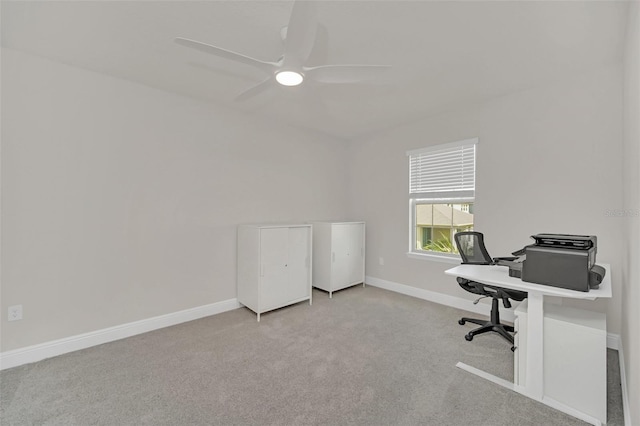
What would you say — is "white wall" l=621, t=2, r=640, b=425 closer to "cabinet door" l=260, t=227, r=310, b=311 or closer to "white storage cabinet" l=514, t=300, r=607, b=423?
"white storage cabinet" l=514, t=300, r=607, b=423

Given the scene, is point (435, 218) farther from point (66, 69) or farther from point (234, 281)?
point (66, 69)

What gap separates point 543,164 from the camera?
2664mm

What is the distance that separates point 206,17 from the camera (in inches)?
69.1

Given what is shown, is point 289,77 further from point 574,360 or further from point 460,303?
point 460,303

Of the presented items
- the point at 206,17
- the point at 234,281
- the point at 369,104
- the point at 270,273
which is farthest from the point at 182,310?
the point at 369,104

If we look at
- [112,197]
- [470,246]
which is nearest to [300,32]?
[112,197]

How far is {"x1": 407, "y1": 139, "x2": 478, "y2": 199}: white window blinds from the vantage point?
127 inches

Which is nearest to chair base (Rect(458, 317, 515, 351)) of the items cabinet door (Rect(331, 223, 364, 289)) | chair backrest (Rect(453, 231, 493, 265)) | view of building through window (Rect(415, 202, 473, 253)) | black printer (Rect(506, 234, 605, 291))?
chair backrest (Rect(453, 231, 493, 265))

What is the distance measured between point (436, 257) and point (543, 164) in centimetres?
154

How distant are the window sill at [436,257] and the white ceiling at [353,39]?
1.94m

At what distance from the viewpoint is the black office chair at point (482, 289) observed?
2.36 meters

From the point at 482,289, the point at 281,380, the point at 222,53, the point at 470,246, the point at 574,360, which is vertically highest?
the point at 222,53

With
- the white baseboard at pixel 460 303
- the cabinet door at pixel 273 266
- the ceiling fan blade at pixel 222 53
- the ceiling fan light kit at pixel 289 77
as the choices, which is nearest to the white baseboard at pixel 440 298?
the white baseboard at pixel 460 303

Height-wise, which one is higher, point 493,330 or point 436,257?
point 436,257
